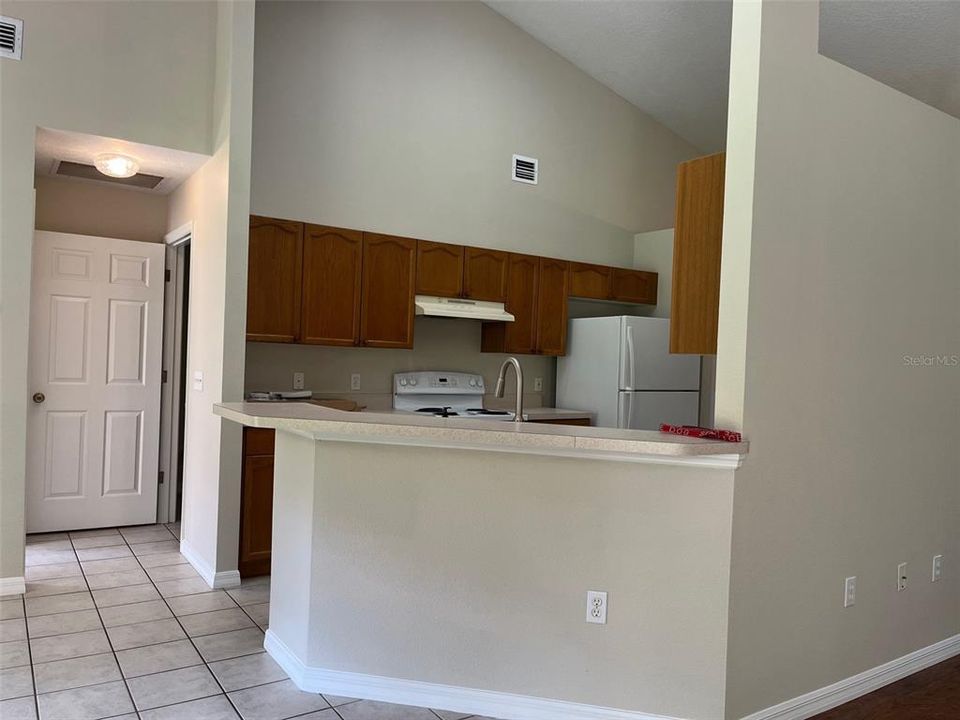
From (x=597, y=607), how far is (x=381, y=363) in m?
2.97

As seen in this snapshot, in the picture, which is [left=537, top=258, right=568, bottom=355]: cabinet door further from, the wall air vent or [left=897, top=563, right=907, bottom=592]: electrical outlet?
[left=897, top=563, right=907, bottom=592]: electrical outlet

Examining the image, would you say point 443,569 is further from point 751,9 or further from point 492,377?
point 492,377

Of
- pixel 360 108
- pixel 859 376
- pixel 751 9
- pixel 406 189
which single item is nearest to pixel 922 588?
pixel 859 376

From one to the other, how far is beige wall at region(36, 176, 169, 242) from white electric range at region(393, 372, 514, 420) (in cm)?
207

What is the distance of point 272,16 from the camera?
15.0 feet

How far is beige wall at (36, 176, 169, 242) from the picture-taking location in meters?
4.74

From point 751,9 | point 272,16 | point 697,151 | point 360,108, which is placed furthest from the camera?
point 697,151

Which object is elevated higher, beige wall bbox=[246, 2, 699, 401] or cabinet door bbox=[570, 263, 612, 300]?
beige wall bbox=[246, 2, 699, 401]

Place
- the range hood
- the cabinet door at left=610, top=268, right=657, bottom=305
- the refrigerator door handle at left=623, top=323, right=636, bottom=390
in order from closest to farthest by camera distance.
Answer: the range hood < the refrigerator door handle at left=623, top=323, right=636, bottom=390 < the cabinet door at left=610, top=268, right=657, bottom=305

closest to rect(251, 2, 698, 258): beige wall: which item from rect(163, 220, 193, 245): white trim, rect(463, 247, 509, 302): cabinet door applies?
rect(463, 247, 509, 302): cabinet door

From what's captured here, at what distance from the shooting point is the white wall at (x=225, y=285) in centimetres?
382

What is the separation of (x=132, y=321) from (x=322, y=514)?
10.1ft

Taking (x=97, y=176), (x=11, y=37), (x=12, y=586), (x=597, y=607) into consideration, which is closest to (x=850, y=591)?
(x=597, y=607)

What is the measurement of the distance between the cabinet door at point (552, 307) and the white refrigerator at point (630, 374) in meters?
0.17
